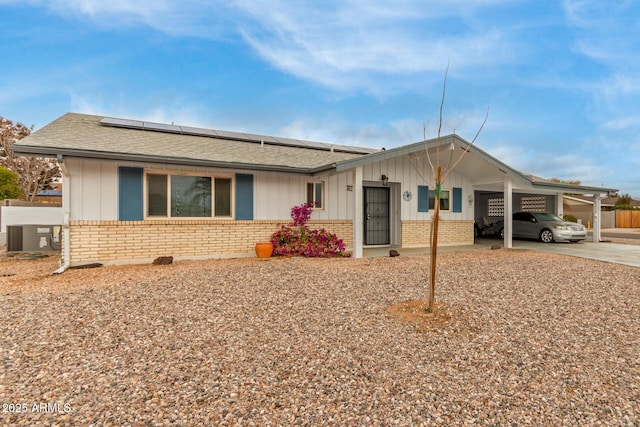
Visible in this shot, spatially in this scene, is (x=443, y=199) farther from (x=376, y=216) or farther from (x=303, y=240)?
(x=303, y=240)

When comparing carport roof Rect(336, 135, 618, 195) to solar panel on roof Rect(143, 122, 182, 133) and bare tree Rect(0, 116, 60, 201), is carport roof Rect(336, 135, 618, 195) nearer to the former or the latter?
solar panel on roof Rect(143, 122, 182, 133)

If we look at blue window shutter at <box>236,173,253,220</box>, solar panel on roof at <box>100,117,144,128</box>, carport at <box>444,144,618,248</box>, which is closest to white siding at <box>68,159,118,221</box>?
solar panel on roof at <box>100,117,144,128</box>

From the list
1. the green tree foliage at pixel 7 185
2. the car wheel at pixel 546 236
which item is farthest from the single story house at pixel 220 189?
the green tree foliage at pixel 7 185

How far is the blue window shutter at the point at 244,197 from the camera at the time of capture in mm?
9008

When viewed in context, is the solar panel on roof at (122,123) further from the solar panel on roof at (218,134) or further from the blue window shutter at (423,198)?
the blue window shutter at (423,198)

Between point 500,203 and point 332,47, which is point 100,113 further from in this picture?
point 500,203

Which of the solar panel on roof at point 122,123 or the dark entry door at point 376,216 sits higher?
the solar panel on roof at point 122,123

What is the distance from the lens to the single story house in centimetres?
746

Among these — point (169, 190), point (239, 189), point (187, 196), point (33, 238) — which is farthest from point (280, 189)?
point (33, 238)

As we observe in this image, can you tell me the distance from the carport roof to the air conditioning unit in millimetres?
9866

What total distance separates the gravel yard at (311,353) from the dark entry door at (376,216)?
18.3 feet

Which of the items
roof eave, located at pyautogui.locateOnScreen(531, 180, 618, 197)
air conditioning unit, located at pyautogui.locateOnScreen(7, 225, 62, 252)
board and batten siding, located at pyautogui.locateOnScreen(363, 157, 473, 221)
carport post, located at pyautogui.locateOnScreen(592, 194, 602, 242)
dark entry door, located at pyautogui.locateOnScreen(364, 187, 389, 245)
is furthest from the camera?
carport post, located at pyautogui.locateOnScreen(592, 194, 602, 242)

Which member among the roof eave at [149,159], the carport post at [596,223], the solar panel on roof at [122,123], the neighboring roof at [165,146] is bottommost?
the carport post at [596,223]

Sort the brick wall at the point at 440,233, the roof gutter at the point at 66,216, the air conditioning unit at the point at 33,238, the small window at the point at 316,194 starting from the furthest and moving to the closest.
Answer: the brick wall at the point at 440,233 → the air conditioning unit at the point at 33,238 → the small window at the point at 316,194 → the roof gutter at the point at 66,216
